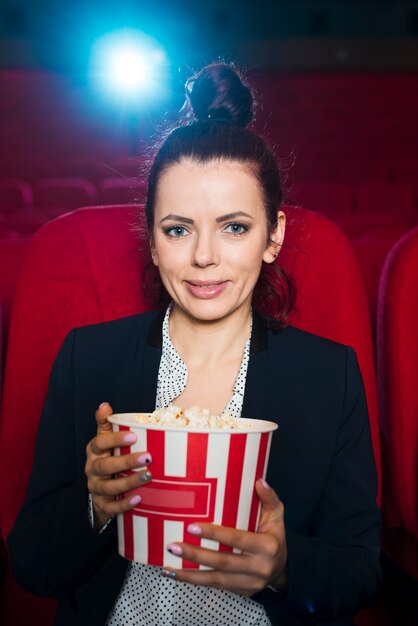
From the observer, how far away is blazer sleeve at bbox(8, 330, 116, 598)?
0.75m

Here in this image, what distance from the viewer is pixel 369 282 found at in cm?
117

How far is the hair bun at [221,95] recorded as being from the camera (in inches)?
35.4

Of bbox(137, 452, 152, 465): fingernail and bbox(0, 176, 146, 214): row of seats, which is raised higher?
bbox(0, 176, 146, 214): row of seats

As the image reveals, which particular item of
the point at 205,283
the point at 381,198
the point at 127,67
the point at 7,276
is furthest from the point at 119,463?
the point at 127,67

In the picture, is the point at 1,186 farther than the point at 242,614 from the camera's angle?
Yes

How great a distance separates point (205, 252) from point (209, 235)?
2 centimetres

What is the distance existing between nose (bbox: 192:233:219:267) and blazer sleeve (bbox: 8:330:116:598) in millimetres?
215

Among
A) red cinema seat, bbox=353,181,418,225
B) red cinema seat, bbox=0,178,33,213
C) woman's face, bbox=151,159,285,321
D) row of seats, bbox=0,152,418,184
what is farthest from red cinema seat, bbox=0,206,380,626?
row of seats, bbox=0,152,418,184

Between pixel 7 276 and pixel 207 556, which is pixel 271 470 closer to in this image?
pixel 207 556

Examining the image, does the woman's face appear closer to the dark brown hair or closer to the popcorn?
the dark brown hair

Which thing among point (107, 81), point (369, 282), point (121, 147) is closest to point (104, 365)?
point (369, 282)

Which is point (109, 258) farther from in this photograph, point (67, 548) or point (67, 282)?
point (67, 548)

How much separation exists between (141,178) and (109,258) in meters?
0.11

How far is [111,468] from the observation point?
2.00 feet
